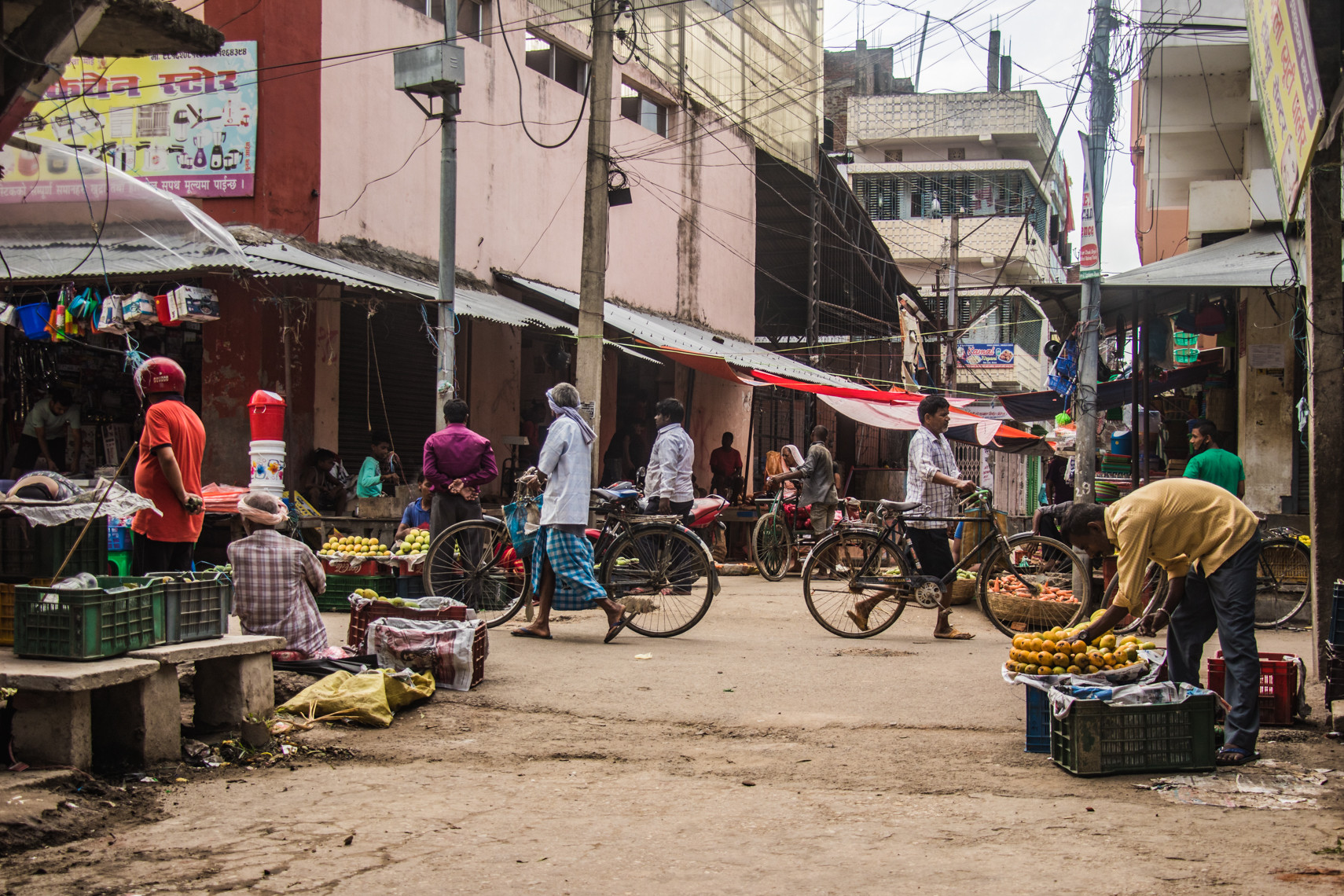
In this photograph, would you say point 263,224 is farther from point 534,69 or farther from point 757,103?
point 757,103

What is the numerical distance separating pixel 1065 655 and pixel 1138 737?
51cm

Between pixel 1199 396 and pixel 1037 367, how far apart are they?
3346 centimetres

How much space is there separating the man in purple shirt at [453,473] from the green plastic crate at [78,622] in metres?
4.21

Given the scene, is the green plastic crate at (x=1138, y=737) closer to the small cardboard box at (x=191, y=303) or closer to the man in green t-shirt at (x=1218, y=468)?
the man in green t-shirt at (x=1218, y=468)

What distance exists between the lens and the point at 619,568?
8.34 meters

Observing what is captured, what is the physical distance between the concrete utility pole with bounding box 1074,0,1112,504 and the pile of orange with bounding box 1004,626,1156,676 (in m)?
5.54

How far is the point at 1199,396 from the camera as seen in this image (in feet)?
53.9

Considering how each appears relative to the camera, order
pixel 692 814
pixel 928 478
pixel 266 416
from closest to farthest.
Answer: pixel 692 814 → pixel 928 478 → pixel 266 416

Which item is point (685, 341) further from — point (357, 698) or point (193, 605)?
point (193, 605)

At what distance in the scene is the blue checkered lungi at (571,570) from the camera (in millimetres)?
8016

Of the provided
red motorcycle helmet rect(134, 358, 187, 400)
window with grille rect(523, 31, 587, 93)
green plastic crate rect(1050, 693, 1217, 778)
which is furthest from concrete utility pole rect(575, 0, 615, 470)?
green plastic crate rect(1050, 693, 1217, 778)

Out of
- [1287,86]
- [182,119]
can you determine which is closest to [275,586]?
[1287,86]

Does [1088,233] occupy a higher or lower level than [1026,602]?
higher

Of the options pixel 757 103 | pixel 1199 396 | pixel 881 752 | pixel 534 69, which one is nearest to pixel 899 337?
pixel 757 103
